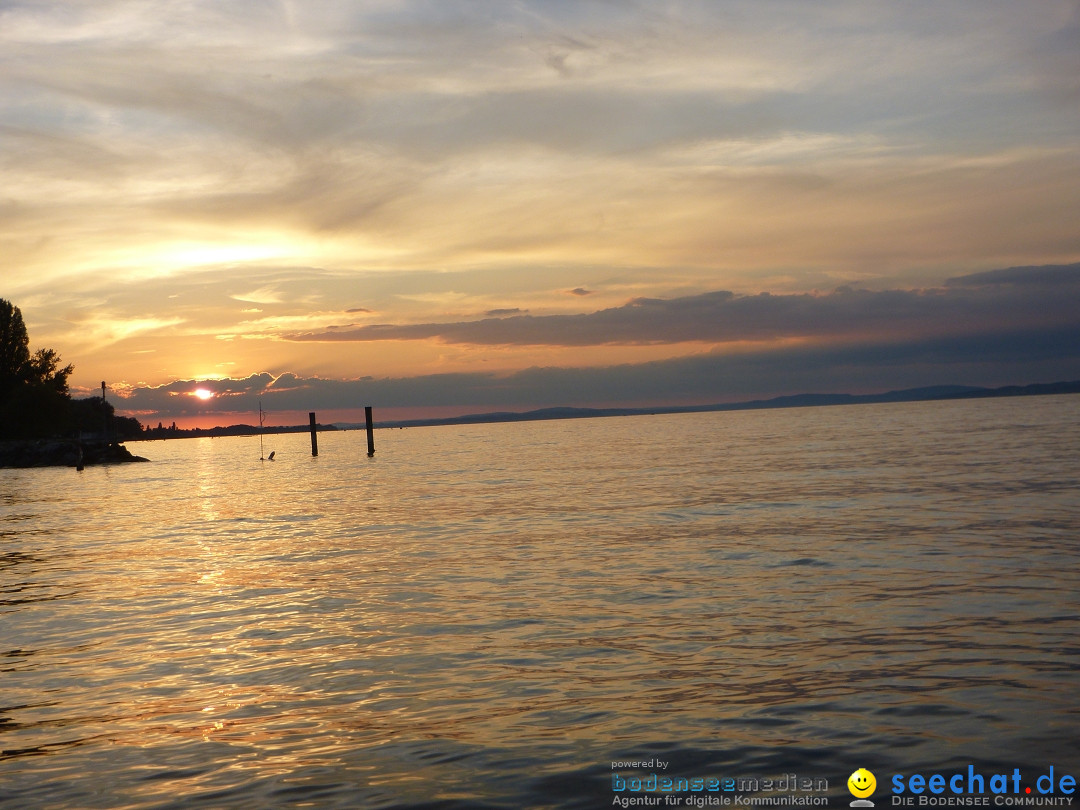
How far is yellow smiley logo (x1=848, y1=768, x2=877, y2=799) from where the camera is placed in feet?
20.9

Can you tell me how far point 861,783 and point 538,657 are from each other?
4556 mm

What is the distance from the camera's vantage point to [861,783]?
654 cm

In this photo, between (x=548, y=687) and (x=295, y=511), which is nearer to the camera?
(x=548, y=687)

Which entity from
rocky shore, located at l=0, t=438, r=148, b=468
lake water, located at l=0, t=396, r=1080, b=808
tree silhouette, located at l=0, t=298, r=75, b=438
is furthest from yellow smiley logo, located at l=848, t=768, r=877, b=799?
tree silhouette, located at l=0, t=298, r=75, b=438

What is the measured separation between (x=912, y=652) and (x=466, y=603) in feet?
22.1

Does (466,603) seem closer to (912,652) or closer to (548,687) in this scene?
(548,687)

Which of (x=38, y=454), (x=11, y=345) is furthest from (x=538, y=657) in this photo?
(x=11, y=345)

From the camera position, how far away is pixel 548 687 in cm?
914

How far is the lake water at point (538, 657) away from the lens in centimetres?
701

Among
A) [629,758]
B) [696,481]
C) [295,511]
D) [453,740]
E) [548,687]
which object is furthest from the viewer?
[696,481]

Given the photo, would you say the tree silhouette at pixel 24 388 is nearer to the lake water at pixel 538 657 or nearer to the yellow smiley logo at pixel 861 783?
the lake water at pixel 538 657

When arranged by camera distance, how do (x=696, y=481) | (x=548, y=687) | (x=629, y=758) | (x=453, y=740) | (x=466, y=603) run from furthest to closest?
(x=696, y=481) < (x=466, y=603) < (x=548, y=687) < (x=453, y=740) < (x=629, y=758)

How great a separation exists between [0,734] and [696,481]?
30327 millimetres

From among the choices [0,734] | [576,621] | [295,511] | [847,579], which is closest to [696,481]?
[295,511]
